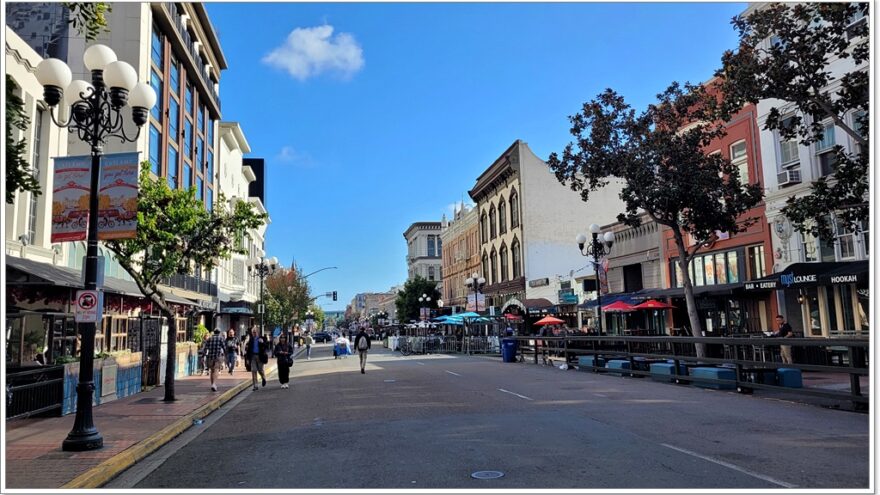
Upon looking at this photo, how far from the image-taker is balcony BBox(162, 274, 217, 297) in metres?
35.8

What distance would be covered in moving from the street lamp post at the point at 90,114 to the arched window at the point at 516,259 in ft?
130

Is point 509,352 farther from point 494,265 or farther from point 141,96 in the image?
point 494,265

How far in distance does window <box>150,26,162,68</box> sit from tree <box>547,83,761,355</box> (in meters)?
22.4

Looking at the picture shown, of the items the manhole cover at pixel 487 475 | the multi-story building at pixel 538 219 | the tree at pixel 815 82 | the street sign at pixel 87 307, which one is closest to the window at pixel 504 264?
the multi-story building at pixel 538 219

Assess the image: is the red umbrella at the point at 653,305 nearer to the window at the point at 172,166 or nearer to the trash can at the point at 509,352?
the trash can at the point at 509,352

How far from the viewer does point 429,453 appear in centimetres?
805

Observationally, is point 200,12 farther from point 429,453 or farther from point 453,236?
point 429,453

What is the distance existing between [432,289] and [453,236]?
23.2ft

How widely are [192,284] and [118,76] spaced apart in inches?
1236

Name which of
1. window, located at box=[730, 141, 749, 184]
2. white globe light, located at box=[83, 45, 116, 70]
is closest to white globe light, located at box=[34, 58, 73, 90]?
white globe light, located at box=[83, 45, 116, 70]

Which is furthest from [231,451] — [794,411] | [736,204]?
[736,204]

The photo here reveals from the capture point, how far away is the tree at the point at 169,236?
49.3 feet

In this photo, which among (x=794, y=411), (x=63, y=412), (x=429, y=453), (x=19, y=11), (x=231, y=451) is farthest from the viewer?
(x=19, y=11)

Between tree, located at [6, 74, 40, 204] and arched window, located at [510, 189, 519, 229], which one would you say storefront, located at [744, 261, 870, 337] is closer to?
tree, located at [6, 74, 40, 204]
